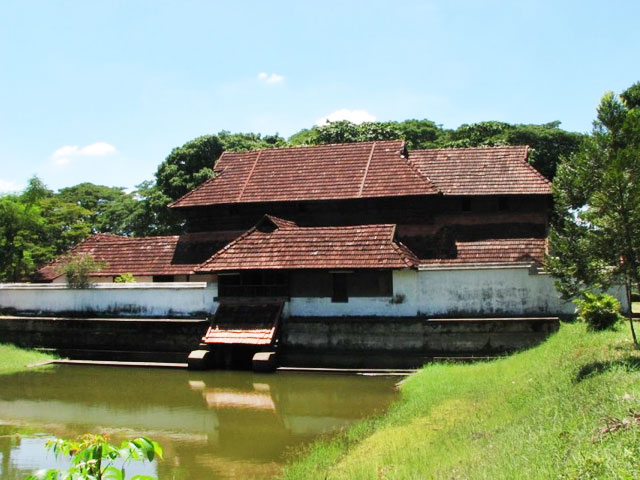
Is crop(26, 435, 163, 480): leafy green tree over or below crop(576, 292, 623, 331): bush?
over

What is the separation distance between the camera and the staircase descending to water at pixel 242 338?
16.2 meters

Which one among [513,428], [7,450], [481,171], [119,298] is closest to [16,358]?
[119,298]

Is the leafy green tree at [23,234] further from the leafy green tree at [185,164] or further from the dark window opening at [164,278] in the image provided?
the dark window opening at [164,278]

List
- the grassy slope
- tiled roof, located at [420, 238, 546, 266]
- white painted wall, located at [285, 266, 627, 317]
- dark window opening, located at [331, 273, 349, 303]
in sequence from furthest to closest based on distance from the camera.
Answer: tiled roof, located at [420, 238, 546, 266]
dark window opening, located at [331, 273, 349, 303]
white painted wall, located at [285, 266, 627, 317]
the grassy slope

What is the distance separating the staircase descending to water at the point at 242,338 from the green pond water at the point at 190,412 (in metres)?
0.49

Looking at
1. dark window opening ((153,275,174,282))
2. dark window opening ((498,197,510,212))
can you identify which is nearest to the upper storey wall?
dark window opening ((498,197,510,212))

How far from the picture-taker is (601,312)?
13.2m

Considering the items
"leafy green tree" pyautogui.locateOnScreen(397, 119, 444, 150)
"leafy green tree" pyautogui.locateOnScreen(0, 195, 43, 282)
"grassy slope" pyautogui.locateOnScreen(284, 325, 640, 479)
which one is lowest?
"grassy slope" pyautogui.locateOnScreen(284, 325, 640, 479)

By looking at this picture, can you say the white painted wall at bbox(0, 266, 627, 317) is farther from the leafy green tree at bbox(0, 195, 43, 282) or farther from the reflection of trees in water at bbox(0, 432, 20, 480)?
the leafy green tree at bbox(0, 195, 43, 282)

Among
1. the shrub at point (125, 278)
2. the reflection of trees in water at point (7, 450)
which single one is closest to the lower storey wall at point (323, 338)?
the shrub at point (125, 278)

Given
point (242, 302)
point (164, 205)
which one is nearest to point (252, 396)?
point (242, 302)

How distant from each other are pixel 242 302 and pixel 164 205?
1703 centimetres

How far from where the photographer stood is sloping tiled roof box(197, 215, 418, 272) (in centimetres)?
1675

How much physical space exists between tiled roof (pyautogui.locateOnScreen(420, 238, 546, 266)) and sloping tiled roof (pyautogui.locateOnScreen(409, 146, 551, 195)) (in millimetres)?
2082
